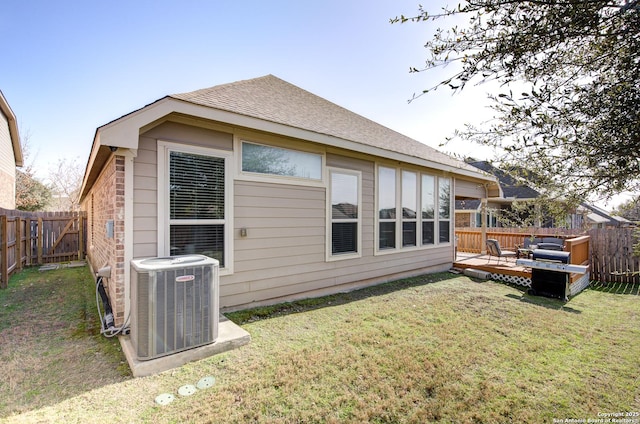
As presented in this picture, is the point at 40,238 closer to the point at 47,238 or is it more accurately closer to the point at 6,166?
the point at 47,238

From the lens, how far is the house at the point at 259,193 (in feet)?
12.0

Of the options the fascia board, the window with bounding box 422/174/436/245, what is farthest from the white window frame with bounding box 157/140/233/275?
the window with bounding box 422/174/436/245

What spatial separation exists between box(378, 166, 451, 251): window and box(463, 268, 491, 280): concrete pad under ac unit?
3.44 feet

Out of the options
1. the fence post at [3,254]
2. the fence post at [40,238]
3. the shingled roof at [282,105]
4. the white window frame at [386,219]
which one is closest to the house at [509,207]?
the shingled roof at [282,105]

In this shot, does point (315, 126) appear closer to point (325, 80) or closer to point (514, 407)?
point (325, 80)

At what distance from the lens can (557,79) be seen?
1.97 m

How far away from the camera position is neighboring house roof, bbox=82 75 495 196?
3367 millimetres

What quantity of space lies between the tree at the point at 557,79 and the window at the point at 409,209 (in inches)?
207

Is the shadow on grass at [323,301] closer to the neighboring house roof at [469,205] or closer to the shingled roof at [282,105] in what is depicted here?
the shingled roof at [282,105]

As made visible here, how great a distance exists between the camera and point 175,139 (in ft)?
13.0

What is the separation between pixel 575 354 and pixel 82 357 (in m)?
5.79

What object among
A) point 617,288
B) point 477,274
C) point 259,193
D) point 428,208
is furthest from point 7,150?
point 617,288

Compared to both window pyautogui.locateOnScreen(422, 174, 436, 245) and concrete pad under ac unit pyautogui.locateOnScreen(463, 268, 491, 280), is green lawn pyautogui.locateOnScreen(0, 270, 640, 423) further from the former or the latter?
window pyautogui.locateOnScreen(422, 174, 436, 245)

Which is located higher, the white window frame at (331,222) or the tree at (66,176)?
the tree at (66,176)
